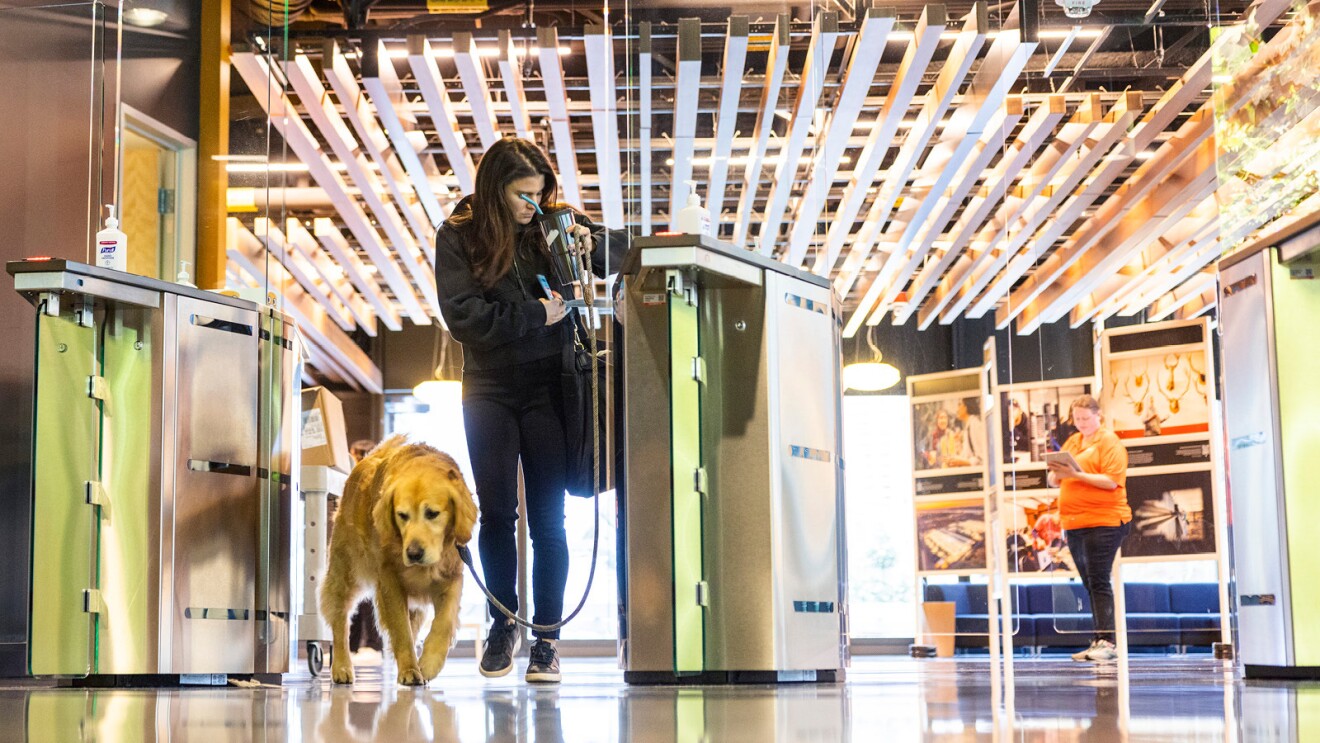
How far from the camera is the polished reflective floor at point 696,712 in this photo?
6.43ft

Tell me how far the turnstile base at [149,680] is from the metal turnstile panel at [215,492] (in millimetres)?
30

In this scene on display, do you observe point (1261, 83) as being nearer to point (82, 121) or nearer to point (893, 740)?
point (893, 740)

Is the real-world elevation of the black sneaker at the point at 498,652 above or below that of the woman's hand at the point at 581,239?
below

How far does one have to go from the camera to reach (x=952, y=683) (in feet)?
11.5

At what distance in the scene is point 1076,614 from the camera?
6.42 meters

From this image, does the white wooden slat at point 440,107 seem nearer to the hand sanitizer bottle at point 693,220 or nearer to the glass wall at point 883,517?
the glass wall at point 883,517

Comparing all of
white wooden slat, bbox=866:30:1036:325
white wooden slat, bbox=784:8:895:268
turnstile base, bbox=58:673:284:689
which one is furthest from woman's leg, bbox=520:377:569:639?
white wooden slat, bbox=866:30:1036:325

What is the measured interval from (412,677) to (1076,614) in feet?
11.9

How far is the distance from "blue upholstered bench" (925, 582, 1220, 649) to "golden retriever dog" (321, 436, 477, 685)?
2.67 meters

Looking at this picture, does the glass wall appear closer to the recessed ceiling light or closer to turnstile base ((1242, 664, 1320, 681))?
turnstile base ((1242, 664, 1320, 681))

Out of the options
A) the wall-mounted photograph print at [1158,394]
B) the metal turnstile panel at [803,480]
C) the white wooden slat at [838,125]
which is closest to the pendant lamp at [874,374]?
the white wooden slat at [838,125]

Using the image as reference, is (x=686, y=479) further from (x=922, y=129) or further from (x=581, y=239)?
(x=922, y=129)

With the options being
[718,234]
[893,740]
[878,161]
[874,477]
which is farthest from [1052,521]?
[893,740]

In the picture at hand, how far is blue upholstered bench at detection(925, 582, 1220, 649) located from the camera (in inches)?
242
